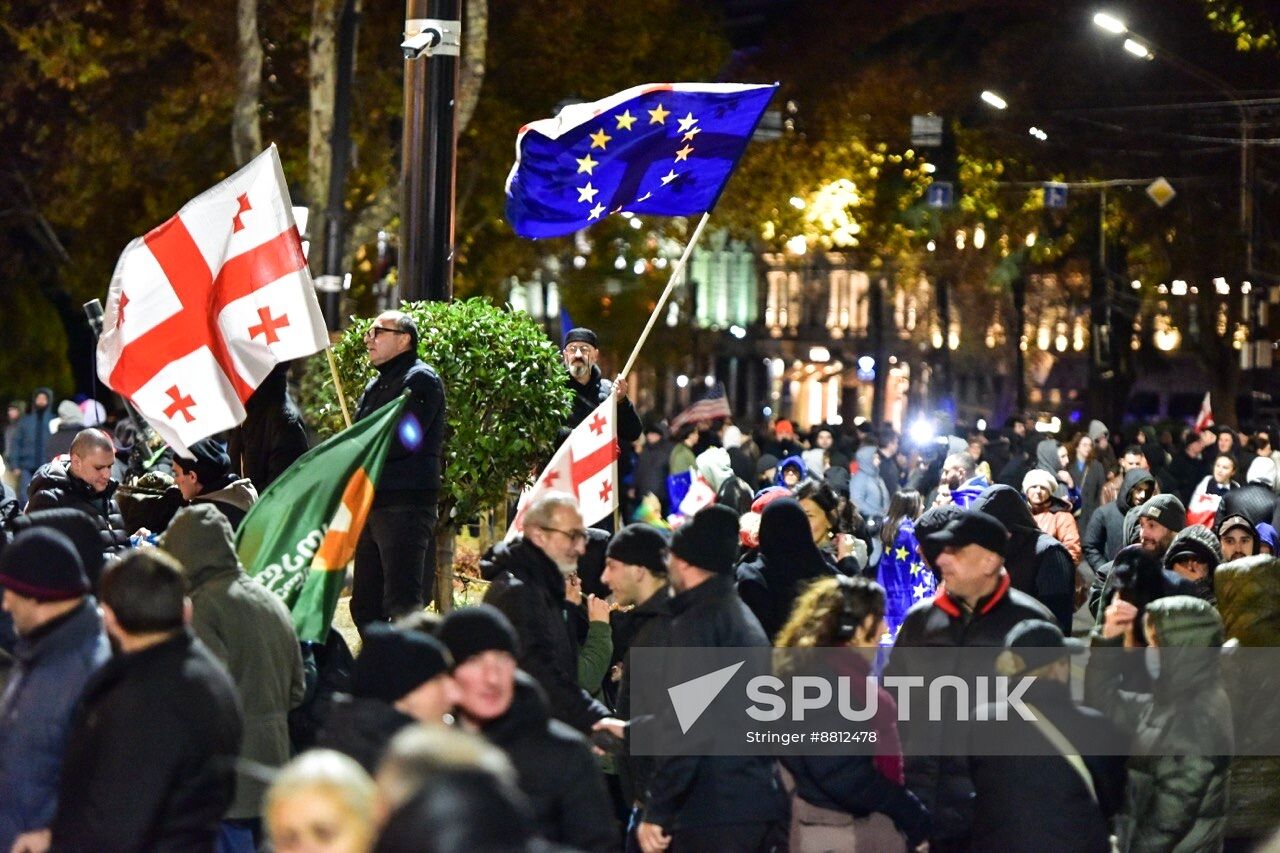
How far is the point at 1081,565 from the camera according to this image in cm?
1579

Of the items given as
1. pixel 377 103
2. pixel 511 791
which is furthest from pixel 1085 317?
pixel 511 791

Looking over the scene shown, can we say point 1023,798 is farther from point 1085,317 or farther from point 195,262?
point 1085,317

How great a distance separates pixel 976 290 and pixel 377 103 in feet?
111

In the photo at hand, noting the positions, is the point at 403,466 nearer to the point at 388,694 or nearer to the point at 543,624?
the point at 543,624

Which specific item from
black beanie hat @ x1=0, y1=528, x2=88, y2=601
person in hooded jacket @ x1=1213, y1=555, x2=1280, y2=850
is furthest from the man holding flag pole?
black beanie hat @ x1=0, y1=528, x2=88, y2=601

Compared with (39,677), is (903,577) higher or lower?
lower

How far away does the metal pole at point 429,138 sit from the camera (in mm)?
12438

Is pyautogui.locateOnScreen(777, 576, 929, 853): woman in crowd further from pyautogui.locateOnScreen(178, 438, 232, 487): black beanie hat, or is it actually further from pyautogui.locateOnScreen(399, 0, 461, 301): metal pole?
pyautogui.locateOnScreen(399, 0, 461, 301): metal pole

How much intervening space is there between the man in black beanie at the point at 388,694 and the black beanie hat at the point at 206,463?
4.74m

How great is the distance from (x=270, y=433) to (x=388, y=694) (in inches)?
249

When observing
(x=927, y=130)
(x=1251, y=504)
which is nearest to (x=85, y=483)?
(x=1251, y=504)

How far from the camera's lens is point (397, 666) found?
5520mm

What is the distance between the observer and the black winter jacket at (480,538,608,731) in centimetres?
769

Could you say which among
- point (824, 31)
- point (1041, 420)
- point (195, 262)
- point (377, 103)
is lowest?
point (1041, 420)
